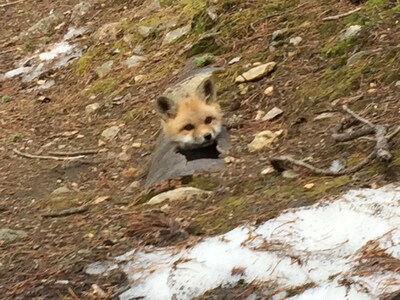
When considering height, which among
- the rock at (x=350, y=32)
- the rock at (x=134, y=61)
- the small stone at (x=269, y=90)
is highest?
the rock at (x=350, y=32)

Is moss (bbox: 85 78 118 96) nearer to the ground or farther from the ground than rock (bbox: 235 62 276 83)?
nearer to the ground

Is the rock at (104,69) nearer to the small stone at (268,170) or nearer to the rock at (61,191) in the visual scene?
the rock at (61,191)

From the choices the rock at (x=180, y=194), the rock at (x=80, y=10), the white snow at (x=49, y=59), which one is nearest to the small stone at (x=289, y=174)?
the rock at (x=180, y=194)

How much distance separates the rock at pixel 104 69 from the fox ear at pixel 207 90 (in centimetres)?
230

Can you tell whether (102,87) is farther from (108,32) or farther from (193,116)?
(193,116)

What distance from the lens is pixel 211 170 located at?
4758mm

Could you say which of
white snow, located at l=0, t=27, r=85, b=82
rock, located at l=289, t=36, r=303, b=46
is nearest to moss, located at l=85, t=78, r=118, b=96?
white snow, located at l=0, t=27, r=85, b=82

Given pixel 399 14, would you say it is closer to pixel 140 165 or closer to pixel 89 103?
pixel 140 165

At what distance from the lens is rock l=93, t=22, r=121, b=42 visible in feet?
29.0

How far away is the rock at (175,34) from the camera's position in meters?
7.95

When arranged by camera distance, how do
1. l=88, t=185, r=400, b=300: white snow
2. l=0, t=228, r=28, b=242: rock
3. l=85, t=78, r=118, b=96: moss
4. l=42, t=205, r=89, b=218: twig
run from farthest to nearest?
l=85, t=78, r=118, b=96: moss
l=42, t=205, r=89, b=218: twig
l=0, t=228, r=28, b=242: rock
l=88, t=185, r=400, b=300: white snow

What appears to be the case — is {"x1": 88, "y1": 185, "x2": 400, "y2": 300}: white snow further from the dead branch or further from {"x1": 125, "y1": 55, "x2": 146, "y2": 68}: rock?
{"x1": 125, "y1": 55, "x2": 146, "y2": 68}: rock

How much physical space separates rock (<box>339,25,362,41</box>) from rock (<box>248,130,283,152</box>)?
1.20 m

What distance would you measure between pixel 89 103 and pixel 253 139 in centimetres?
297
